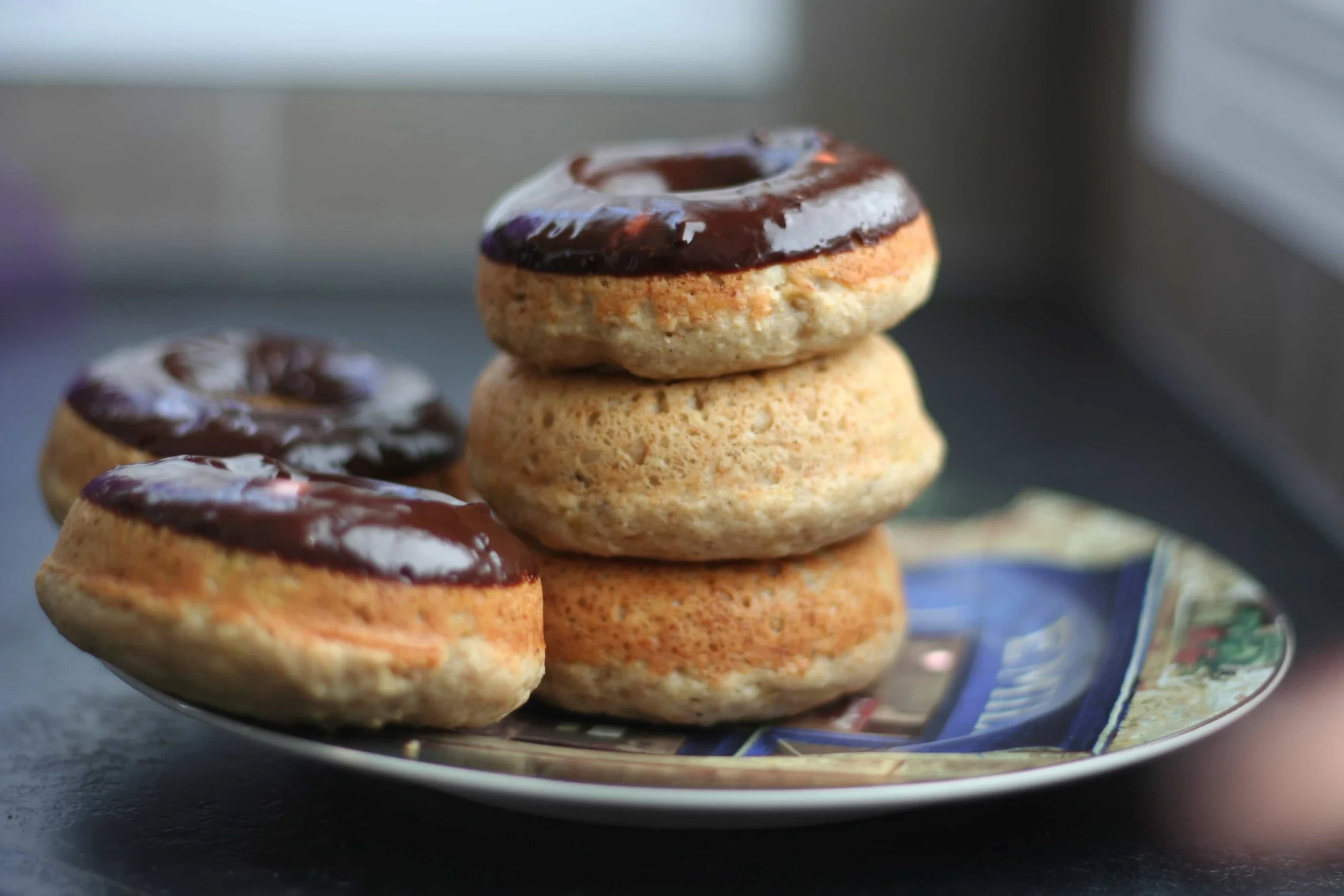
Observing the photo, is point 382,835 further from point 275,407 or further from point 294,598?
point 275,407

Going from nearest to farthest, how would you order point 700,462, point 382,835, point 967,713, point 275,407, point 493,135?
point 382,835 → point 700,462 → point 967,713 → point 275,407 → point 493,135

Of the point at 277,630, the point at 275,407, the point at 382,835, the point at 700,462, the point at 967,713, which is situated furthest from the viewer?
the point at 275,407

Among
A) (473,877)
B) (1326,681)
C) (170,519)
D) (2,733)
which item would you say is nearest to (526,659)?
(473,877)

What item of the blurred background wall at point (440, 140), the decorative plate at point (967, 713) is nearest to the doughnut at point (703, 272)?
the decorative plate at point (967, 713)

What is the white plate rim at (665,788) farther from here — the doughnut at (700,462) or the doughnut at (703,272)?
the doughnut at (703,272)

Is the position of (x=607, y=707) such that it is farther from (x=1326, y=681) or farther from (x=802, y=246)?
(x=1326, y=681)

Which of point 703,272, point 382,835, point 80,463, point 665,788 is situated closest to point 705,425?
point 703,272
